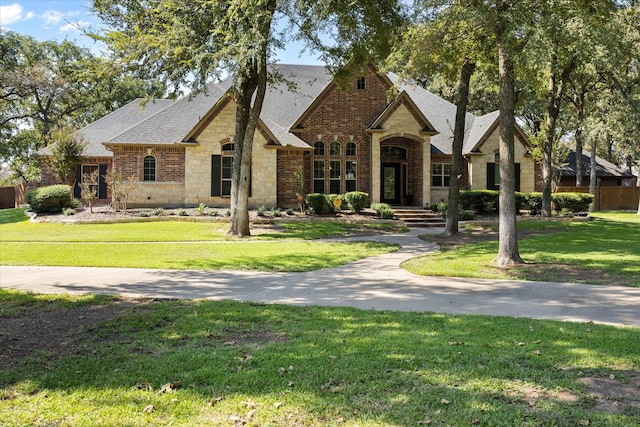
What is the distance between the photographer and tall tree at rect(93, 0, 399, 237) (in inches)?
571

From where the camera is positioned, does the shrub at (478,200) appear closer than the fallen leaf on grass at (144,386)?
No

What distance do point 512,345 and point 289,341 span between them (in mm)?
2366

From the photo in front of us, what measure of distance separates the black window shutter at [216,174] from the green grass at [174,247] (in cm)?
387

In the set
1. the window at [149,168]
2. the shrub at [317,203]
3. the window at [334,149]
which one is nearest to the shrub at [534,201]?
the window at [334,149]

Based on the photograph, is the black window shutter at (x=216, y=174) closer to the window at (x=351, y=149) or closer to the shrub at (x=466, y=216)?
the window at (x=351, y=149)

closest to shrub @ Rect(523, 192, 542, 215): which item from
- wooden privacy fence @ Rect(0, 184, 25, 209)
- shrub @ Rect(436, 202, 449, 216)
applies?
shrub @ Rect(436, 202, 449, 216)

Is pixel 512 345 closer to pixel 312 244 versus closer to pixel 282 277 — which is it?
pixel 282 277

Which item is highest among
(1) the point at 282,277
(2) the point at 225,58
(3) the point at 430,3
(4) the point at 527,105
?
(4) the point at 527,105

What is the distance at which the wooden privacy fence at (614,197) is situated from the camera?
119ft

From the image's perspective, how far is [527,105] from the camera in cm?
4141

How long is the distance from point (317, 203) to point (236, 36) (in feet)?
30.3

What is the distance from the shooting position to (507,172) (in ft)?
36.4

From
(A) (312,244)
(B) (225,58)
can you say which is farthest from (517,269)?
(B) (225,58)

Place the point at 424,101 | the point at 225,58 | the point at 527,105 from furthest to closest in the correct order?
the point at 527,105 < the point at 424,101 < the point at 225,58
